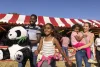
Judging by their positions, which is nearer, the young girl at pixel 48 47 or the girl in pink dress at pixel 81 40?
the young girl at pixel 48 47

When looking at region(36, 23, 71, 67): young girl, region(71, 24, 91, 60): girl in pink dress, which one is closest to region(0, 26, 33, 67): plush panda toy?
region(36, 23, 71, 67): young girl

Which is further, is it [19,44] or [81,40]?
[81,40]

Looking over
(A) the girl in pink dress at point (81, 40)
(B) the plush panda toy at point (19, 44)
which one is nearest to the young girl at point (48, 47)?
(B) the plush panda toy at point (19, 44)

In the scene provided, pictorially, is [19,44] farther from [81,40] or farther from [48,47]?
[81,40]

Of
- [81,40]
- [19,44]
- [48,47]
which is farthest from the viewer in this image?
[81,40]

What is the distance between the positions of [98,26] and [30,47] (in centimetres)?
794

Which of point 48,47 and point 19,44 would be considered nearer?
point 48,47

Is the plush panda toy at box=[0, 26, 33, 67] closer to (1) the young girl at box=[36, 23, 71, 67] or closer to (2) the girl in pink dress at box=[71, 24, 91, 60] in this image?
(1) the young girl at box=[36, 23, 71, 67]

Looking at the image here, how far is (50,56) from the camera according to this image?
4.16m

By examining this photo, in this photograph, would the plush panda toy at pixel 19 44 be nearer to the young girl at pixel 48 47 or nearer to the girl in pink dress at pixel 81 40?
the young girl at pixel 48 47

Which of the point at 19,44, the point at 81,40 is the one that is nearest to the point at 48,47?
the point at 19,44

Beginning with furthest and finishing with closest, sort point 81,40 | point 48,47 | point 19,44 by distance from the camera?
1. point 81,40
2. point 19,44
3. point 48,47

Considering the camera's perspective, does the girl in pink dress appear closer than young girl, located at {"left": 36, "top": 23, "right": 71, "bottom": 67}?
No

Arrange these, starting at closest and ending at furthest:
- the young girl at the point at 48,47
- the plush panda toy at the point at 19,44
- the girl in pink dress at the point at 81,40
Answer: the young girl at the point at 48,47, the plush panda toy at the point at 19,44, the girl in pink dress at the point at 81,40
